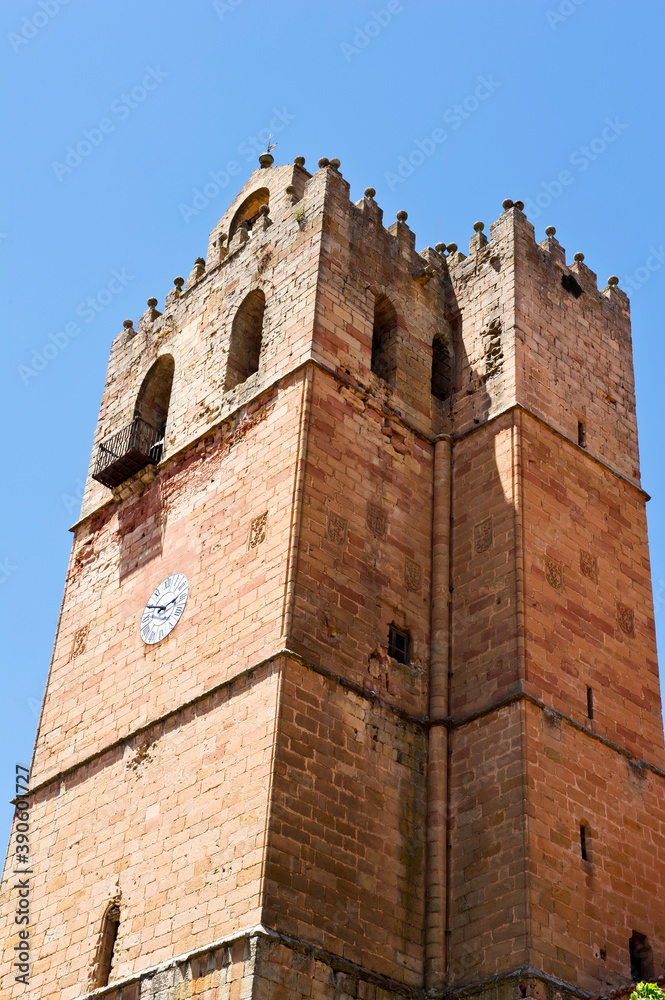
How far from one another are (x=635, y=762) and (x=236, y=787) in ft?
18.1

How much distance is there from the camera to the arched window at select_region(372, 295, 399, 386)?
21484 millimetres

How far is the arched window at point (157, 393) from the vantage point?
2384 centimetres

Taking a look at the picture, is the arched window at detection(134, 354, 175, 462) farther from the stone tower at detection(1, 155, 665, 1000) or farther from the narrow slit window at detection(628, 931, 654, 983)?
the narrow slit window at detection(628, 931, 654, 983)

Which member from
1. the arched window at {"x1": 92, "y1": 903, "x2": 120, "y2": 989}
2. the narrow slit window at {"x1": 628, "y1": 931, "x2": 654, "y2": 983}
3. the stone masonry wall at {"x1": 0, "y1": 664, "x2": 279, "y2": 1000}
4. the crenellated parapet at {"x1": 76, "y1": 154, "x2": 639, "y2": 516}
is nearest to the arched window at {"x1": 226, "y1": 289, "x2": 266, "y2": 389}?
the crenellated parapet at {"x1": 76, "y1": 154, "x2": 639, "y2": 516}

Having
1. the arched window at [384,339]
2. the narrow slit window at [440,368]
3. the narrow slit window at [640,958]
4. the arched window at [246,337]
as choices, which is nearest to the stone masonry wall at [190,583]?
the arched window at [246,337]

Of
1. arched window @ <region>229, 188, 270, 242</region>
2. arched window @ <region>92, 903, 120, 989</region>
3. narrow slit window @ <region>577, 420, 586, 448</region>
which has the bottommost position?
arched window @ <region>92, 903, 120, 989</region>

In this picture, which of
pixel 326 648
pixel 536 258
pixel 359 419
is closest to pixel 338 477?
pixel 359 419

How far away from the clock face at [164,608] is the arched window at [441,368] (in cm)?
514

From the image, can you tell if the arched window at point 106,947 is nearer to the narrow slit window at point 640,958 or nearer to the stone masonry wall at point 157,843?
the stone masonry wall at point 157,843

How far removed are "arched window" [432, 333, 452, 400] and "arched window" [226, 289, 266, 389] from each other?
109 inches

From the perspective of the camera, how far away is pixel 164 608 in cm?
1984

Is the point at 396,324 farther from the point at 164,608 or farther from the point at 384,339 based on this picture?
the point at 164,608

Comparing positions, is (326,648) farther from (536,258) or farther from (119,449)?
(536,258)

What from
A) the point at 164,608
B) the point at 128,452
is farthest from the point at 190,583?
the point at 128,452
